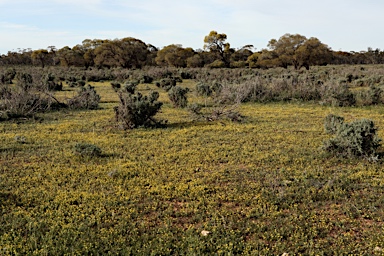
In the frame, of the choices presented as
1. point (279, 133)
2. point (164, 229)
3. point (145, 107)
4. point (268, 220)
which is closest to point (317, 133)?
point (279, 133)

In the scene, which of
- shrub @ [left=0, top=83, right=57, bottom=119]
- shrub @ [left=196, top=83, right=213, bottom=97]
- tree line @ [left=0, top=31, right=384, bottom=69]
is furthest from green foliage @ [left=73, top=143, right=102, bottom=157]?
tree line @ [left=0, top=31, right=384, bottom=69]

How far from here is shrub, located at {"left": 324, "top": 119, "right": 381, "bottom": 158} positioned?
800cm

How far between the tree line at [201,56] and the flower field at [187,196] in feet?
118

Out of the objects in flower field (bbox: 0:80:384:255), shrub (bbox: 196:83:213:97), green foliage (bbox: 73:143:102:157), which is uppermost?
Answer: shrub (bbox: 196:83:213:97)

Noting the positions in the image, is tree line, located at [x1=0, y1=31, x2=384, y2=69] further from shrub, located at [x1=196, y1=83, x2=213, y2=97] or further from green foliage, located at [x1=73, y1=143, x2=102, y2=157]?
green foliage, located at [x1=73, y1=143, x2=102, y2=157]

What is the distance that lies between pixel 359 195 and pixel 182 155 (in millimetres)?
3875

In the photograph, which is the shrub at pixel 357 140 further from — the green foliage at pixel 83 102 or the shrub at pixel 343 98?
the green foliage at pixel 83 102

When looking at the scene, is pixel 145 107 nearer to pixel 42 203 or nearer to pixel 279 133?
pixel 279 133

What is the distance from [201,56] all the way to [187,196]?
5426 cm

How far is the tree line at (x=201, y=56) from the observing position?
143 ft

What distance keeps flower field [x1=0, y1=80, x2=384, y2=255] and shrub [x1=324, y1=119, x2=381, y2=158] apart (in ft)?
Answer: 0.97

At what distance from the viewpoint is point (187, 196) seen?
6.15 meters

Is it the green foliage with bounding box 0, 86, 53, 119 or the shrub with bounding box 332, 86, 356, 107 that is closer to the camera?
the green foliage with bounding box 0, 86, 53, 119

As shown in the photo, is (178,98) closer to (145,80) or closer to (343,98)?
(343,98)
